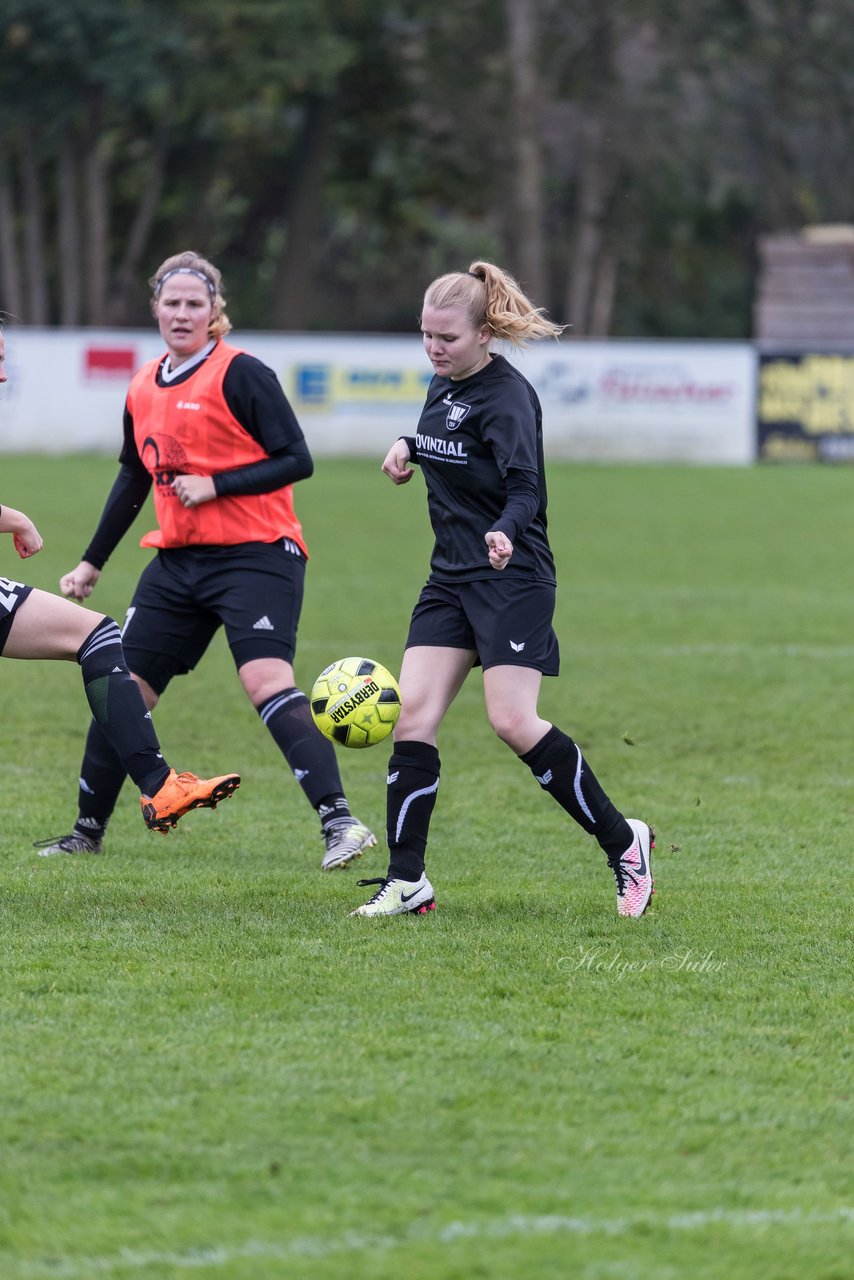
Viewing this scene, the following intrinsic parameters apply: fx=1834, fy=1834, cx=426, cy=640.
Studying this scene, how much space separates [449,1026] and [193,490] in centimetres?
215

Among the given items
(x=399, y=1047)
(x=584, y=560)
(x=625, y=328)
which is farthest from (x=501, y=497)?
(x=625, y=328)

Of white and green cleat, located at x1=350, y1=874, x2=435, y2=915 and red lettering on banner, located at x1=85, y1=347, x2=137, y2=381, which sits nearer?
white and green cleat, located at x1=350, y1=874, x2=435, y2=915

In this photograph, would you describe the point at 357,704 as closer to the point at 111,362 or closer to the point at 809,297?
the point at 111,362

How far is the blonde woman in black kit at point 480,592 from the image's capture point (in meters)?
5.20

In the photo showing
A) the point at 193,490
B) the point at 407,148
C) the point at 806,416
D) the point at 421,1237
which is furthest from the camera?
the point at 407,148

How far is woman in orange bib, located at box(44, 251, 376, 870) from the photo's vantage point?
19.4ft

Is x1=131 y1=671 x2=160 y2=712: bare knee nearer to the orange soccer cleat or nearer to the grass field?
the grass field

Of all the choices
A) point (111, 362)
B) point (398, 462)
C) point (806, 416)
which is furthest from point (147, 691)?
point (806, 416)

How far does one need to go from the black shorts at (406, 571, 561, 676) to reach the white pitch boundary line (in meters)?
2.19

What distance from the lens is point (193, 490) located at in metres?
5.71

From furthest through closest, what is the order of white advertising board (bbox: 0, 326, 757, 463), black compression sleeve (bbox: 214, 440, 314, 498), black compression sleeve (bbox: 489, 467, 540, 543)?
white advertising board (bbox: 0, 326, 757, 463) < black compression sleeve (bbox: 214, 440, 314, 498) < black compression sleeve (bbox: 489, 467, 540, 543)

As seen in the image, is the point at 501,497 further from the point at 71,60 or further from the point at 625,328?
the point at 625,328

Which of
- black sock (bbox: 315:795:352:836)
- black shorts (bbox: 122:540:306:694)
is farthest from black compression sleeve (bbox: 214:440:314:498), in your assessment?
black sock (bbox: 315:795:352:836)

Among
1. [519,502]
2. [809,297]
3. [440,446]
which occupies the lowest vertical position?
[809,297]
